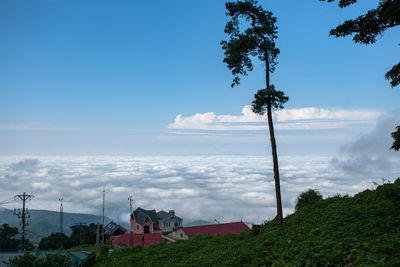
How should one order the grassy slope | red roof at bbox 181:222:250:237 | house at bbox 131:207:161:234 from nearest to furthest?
the grassy slope
red roof at bbox 181:222:250:237
house at bbox 131:207:161:234

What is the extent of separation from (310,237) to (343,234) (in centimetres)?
170

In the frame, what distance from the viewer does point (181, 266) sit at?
17156 millimetres

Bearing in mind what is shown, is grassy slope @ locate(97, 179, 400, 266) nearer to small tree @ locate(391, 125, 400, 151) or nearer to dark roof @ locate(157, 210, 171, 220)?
small tree @ locate(391, 125, 400, 151)

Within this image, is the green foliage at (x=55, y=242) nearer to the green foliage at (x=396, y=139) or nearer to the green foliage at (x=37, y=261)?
the green foliage at (x=37, y=261)

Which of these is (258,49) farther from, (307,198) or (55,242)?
(55,242)

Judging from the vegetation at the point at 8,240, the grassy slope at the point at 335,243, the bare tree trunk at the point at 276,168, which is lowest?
the vegetation at the point at 8,240

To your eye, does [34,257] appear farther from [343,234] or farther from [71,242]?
[71,242]

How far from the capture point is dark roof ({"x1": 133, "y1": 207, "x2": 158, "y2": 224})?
73562mm

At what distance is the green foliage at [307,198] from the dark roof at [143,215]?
55.2 meters

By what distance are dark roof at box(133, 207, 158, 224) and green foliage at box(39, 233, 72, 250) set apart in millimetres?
16408

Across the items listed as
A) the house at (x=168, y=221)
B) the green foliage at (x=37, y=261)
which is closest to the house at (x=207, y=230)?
the house at (x=168, y=221)

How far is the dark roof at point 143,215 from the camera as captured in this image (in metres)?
73.6

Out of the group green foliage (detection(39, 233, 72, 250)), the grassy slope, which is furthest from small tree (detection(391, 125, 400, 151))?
green foliage (detection(39, 233, 72, 250))

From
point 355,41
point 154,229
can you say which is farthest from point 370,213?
point 154,229
